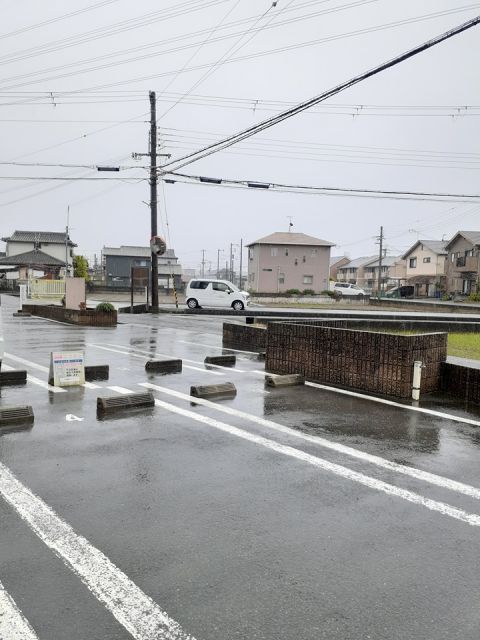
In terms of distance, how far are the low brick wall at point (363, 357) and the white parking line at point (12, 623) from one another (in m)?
6.21

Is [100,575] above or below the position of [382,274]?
below

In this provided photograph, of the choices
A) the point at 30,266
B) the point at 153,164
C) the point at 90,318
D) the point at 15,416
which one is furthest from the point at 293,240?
the point at 15,416

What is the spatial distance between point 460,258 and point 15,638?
6340 centimetres

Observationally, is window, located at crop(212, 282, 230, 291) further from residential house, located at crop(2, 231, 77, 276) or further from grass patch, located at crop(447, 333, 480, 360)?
residential house, located at crop(2, 231, 77, 276)

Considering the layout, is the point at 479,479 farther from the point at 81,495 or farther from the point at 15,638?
the point at 15,638

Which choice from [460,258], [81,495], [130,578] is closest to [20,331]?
[81,495]

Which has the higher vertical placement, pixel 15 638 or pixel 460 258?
pixel 460 258

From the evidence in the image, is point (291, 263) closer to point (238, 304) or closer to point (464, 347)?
point (238, 304)

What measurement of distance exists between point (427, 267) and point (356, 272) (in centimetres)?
2578

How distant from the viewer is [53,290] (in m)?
31.2

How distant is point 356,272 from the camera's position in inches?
3730

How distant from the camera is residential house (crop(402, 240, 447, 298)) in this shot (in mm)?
66938

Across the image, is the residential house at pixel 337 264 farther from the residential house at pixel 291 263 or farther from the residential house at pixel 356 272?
the residential house at pixel 291 263

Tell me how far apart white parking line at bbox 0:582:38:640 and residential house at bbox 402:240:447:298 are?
6611 cm
